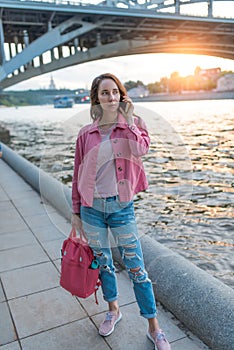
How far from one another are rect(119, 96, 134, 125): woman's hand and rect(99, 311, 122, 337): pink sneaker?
139cm

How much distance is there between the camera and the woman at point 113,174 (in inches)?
77.7

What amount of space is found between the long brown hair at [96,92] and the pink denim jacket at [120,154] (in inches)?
2.5

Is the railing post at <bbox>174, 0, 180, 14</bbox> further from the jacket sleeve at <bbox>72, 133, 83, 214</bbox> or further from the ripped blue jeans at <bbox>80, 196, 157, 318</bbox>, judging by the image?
the ripped blue jeans at <bbox>80, 196, 157, 318</bbox>

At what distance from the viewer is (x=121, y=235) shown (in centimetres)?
208

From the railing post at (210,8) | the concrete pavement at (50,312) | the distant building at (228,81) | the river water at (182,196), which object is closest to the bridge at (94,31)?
the railing post at (210,8)

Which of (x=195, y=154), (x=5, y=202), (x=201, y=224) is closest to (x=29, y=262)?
(x=5, y=202)

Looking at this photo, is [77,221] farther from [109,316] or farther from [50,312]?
[50,312]

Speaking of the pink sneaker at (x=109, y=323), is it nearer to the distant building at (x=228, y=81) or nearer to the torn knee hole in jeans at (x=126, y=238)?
the torn knee hole in jeans at (x=126, y=238)

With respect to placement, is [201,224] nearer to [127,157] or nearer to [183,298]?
[183,298]

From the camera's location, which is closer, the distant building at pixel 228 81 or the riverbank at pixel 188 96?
the distant building at pixel 228 81

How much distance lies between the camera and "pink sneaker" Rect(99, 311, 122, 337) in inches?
92.2

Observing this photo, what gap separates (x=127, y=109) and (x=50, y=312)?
5.55 ft

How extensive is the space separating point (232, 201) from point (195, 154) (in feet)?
18.4

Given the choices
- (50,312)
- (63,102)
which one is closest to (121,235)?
(50,312)
